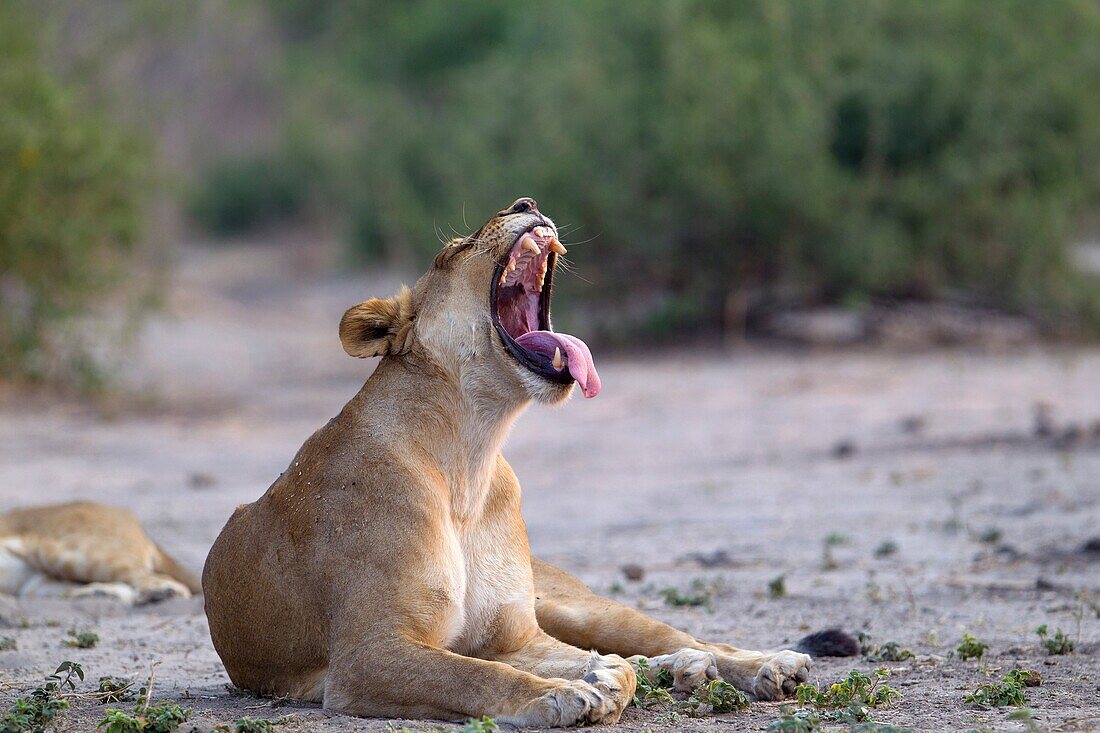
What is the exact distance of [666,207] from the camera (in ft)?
54.6

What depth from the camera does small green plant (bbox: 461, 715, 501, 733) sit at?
337 cm

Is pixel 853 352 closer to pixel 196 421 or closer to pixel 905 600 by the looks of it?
pixel 196 421

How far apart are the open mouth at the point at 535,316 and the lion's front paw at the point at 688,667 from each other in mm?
778

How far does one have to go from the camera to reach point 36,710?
386 cm

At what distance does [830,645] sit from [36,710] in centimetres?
244

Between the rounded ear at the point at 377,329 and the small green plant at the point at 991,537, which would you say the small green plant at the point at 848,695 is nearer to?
the rounded ear at the point at 377,329

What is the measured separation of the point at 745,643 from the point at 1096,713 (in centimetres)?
159

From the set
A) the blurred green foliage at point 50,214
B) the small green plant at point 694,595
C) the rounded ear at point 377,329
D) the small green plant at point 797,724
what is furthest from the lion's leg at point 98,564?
the blurred green foliage at point 50,214

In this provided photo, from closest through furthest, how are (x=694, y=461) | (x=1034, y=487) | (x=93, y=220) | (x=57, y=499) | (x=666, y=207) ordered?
(x=1034, y=487), (x=57, y=499), (x=694, y=461), (x=93, y=220), (x=666, y=207)

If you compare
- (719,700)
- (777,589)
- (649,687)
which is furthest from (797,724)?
(777,589)

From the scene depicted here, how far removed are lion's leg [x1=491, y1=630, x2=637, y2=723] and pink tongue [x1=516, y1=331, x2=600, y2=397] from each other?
2.34 feet

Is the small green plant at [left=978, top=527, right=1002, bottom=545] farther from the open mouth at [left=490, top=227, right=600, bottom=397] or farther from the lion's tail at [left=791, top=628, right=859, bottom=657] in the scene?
the open mouth at [left=490, top=227, right=600, bottom=397]

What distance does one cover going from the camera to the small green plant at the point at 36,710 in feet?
12.2

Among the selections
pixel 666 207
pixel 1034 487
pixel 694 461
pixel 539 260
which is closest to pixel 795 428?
pixel 694 461
